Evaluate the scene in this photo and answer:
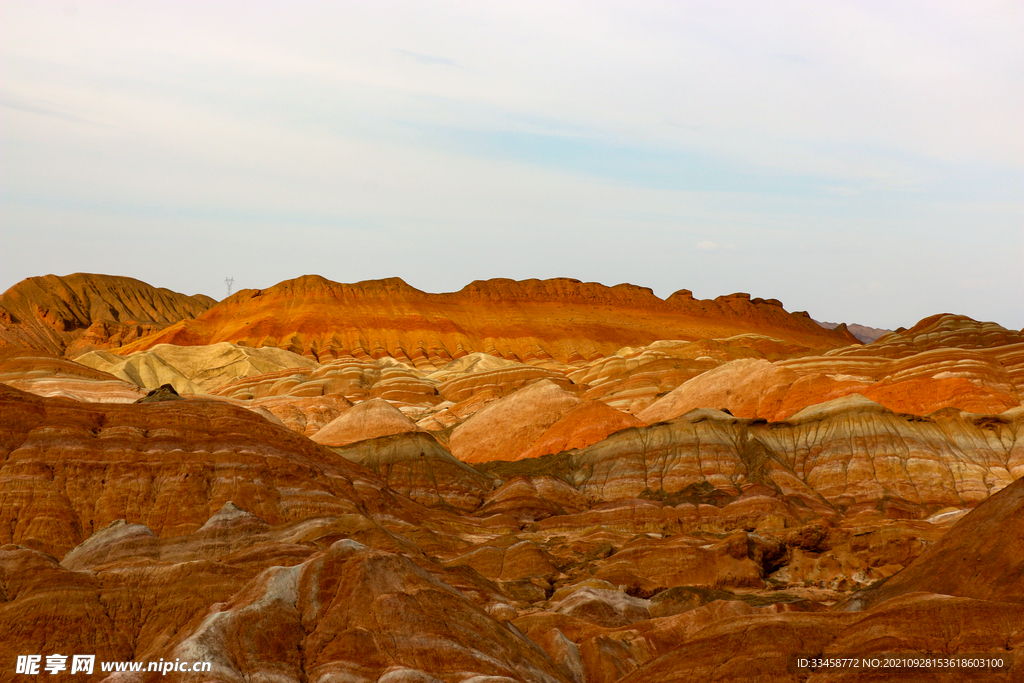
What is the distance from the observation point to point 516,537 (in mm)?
56125

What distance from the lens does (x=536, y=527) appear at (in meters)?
63.8

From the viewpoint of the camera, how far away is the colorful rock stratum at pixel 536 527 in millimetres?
26984

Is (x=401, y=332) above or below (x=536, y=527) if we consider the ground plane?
above

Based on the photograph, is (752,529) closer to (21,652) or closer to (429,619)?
(429,619)

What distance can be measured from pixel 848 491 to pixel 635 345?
11607 cm

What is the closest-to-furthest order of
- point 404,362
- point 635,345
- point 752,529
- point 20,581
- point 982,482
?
point 20,581
point 752,529
point 982,482
point 404,362
point 635,345

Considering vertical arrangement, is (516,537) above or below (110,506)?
below

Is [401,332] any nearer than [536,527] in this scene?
No

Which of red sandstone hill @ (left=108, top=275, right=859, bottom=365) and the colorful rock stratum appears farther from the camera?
red sandstone hill @ (left=108, top=275, right=859, bottom=365)

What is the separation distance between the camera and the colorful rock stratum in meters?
27.0

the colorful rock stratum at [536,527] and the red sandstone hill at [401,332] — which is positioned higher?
the red sandstone hill at [401,332]

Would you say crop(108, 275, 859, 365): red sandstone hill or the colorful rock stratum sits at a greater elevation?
crop(108, 275, 859, 365): red sandstone hill

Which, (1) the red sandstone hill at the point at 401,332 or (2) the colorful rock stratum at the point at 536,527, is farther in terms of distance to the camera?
(1) the red sandstone hill at the point at 401,332

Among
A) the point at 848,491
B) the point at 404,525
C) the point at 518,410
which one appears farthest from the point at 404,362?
the point at 404,525
